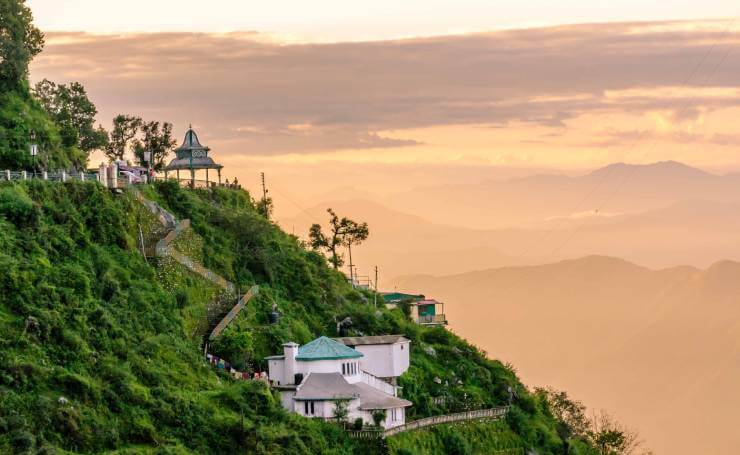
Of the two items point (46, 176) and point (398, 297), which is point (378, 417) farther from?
point (398, 297)

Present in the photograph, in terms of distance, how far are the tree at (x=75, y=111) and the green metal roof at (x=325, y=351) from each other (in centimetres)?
2509

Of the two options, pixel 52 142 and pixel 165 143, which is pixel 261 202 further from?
pixel 52 142

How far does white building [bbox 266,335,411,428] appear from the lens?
104812 millimetres

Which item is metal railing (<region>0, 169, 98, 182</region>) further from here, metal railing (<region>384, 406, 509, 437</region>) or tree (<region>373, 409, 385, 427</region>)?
metal railing (<region>384, 406, 509, 437</region>)

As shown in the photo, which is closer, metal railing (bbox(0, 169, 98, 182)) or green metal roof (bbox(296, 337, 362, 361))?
metal railing (bbox(0, 169, 98, 182))

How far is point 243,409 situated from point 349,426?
8.04 m

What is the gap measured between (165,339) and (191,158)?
1269 inches

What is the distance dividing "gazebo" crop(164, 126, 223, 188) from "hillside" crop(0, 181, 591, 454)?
10.9 ft

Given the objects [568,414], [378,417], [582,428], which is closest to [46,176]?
[378,417]

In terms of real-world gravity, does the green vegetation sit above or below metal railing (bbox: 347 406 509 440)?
above

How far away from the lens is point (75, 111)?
129m

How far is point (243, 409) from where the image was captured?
99.1m

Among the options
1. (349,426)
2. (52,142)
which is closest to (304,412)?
(349,426)

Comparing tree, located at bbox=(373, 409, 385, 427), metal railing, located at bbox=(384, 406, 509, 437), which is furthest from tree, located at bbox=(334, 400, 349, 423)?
metal railing, located at bbox=(384, 406, 509, 437)
